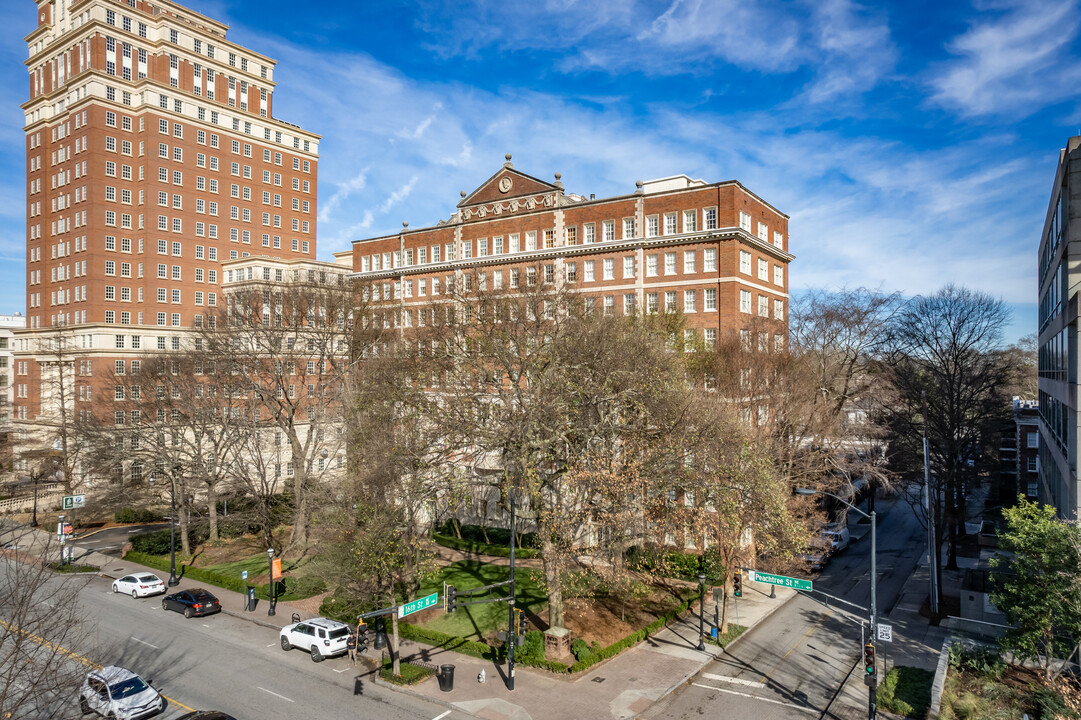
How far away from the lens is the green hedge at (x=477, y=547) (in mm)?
42688

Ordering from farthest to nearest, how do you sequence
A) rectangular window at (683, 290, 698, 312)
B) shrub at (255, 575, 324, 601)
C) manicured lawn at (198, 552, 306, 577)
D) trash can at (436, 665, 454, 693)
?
→ rectangular window at (683, 290, 698, 312) → manicured lawn at (198, 552, 306, 577) → shrub at (255, 575, 324, 601) → trash can at (436, 665, 454, 693)

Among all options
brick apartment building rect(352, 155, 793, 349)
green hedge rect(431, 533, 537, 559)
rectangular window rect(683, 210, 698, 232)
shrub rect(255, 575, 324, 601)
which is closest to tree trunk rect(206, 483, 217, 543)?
shrub rect(255, 575, 324, 601)

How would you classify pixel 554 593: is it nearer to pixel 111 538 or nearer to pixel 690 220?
pixel 690 220

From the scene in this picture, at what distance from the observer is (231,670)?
87.6 feet

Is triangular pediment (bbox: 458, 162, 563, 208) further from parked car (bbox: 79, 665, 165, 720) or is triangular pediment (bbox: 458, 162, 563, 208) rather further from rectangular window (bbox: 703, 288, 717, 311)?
parked car (bbox: 79, 665, 165, 720)

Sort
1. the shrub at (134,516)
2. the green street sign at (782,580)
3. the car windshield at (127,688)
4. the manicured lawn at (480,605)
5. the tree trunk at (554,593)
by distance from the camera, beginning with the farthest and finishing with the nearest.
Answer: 1. the shrub at (134,516)
2. the manicured lawn at (480,605)
3. the tree trunk at (554,593)
4. the green street sign at (782,580)
5. the car windshield at (127,688)

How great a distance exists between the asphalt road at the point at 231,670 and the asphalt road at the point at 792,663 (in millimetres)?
9388

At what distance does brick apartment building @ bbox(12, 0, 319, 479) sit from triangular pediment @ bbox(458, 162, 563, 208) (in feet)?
110

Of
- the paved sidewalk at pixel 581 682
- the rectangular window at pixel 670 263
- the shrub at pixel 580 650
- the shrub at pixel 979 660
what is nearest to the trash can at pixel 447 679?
the paved sidewalk at pixel 581 682

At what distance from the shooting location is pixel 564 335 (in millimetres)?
30594

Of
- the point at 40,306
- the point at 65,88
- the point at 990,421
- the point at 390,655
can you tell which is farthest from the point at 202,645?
the point at 65,88

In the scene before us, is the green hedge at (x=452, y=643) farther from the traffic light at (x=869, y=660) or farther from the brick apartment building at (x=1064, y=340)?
the brick apartment building at (x=1064, y=340)

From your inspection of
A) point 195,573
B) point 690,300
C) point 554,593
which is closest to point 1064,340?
point 690,300

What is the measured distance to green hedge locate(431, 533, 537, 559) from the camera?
4269 cm
